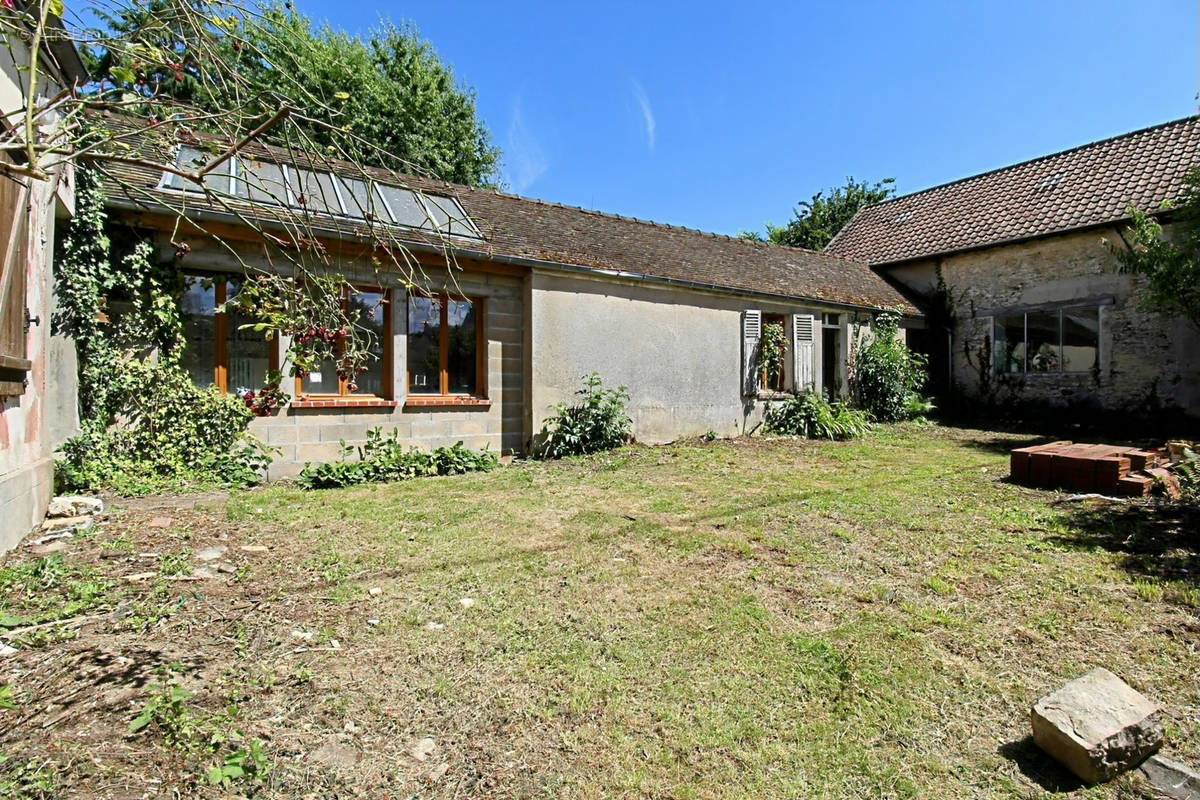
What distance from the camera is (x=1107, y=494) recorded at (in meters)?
5.67

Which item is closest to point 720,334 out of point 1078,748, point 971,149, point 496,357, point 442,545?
point 496,357

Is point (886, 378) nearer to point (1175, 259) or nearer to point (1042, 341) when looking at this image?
point (1042, 341)

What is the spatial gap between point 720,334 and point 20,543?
9.36 meters

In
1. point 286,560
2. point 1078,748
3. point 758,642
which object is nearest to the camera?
point 1078,748

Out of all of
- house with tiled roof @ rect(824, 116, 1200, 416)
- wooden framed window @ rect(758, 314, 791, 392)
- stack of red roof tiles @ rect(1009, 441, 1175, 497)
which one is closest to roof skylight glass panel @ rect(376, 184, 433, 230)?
wooden framed window @ rect(758, 314, 791, 392)

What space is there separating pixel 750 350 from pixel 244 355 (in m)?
8.23

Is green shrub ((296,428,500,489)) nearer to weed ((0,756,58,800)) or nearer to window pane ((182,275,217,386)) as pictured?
window pane ((182,275,217,386))

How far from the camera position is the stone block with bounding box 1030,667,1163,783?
1835 mm

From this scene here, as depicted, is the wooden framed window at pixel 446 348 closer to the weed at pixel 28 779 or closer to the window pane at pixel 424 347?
the window pane at pixel 424 347

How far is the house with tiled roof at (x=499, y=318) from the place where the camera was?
261 inches

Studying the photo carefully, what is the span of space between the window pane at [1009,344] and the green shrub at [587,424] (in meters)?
9.80

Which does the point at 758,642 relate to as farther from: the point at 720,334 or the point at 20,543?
the point at 720,334

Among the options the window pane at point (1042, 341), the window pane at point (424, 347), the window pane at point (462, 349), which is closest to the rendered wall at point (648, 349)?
the window pane at point (462, 349)

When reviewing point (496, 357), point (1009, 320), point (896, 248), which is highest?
point (896, 248)
